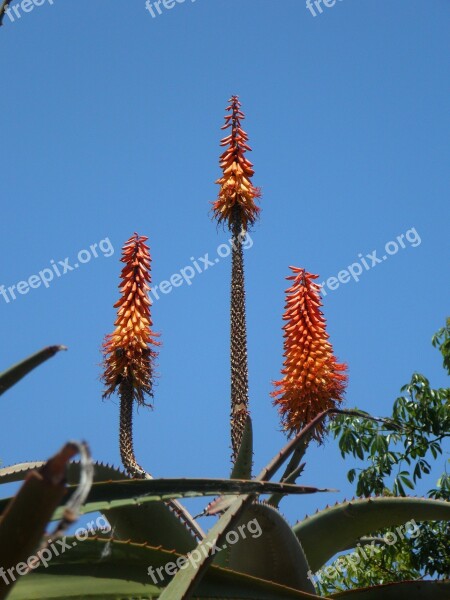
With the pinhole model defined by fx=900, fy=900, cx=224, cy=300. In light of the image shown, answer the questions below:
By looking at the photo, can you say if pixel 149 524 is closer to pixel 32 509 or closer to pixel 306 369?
pixel 32 509

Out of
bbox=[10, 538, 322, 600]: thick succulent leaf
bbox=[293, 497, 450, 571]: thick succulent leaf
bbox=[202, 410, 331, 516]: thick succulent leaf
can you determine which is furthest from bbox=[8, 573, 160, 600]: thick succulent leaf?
bbox=[293, 497, 450, 571]: thick succulent leaf

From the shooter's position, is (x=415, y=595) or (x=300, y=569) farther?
(x=415, y=595)

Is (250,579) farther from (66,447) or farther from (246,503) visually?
(66,447)

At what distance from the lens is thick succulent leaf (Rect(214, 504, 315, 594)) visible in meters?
2.22

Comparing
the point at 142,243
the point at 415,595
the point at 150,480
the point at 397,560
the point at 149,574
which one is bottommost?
the point at 397,560

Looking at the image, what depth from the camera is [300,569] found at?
2279 mm

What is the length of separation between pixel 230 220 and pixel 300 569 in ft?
24.1

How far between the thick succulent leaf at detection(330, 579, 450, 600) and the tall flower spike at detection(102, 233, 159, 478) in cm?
578

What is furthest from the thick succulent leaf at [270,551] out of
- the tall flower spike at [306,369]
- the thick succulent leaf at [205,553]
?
the tall flower spike at [306,369]

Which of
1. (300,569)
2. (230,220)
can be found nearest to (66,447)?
(300,569)

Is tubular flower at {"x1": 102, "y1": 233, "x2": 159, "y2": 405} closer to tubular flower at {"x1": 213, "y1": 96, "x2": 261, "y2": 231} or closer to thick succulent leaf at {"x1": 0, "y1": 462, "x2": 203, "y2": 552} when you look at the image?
tubular flower at {"x1": 213, "y1": 96, "x2": 261, "y2": 231}

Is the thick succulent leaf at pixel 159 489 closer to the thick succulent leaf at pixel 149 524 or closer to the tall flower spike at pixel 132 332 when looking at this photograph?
the thick succulent leaf at pixel 149 524

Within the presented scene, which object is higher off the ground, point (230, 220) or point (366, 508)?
point (230, 220)

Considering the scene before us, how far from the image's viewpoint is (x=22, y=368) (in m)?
1.32
